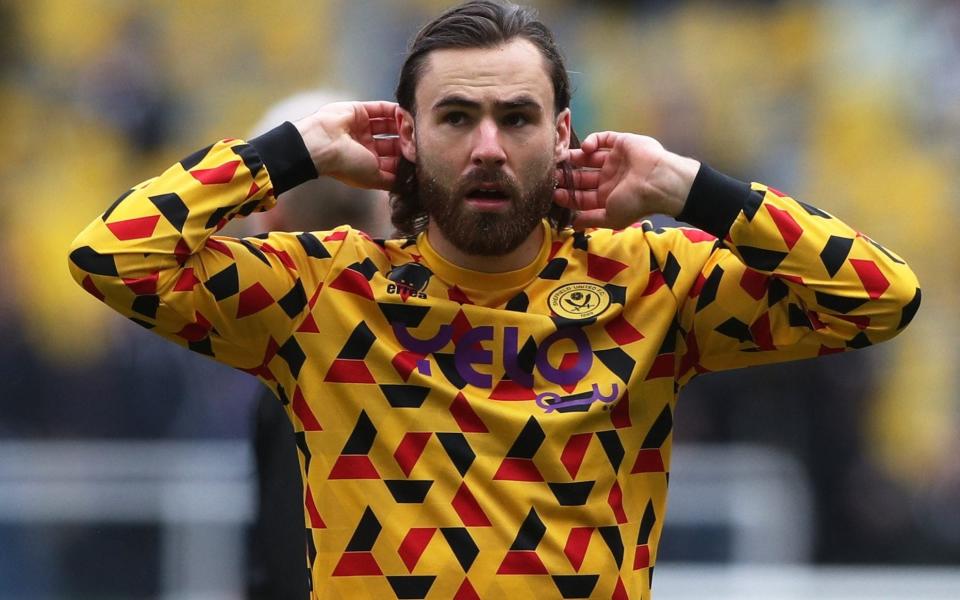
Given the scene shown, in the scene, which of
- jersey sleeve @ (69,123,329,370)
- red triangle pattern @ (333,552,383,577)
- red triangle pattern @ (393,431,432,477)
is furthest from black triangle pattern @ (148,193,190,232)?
red triangle pattern @ (333,552,383,577)

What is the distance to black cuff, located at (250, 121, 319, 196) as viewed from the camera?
3.21m

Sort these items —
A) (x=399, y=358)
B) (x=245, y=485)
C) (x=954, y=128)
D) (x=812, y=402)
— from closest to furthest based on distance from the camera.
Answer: (x=399, y=358) < (x=245, y=485) < (x=812, y=402) < (x=954, y=128)

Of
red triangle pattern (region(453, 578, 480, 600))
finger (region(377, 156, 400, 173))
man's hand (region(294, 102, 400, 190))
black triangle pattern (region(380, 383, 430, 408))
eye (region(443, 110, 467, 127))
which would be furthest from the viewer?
finger (region(377, 156, 400, 173))

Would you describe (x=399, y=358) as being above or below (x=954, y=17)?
above

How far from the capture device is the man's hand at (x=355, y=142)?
3.26 metres

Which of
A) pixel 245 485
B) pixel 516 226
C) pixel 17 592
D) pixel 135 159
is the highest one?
pixel 516 226

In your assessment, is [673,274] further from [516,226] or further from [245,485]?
[245,485]

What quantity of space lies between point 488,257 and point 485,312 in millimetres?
134

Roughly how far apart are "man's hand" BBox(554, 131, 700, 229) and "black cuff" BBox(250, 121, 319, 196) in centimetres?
53

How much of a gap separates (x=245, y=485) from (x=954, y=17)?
4.47m

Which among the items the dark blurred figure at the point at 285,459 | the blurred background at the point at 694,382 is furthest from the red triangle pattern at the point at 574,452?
the blurred background at the point at 694,382

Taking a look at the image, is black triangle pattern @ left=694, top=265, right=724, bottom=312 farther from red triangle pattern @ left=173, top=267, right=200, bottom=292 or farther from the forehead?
red triangle pattern @ left=173, top=267, right=200, bottom=292

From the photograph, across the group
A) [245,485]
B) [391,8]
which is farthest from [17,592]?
[391,8]

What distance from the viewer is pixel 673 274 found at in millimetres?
3205
